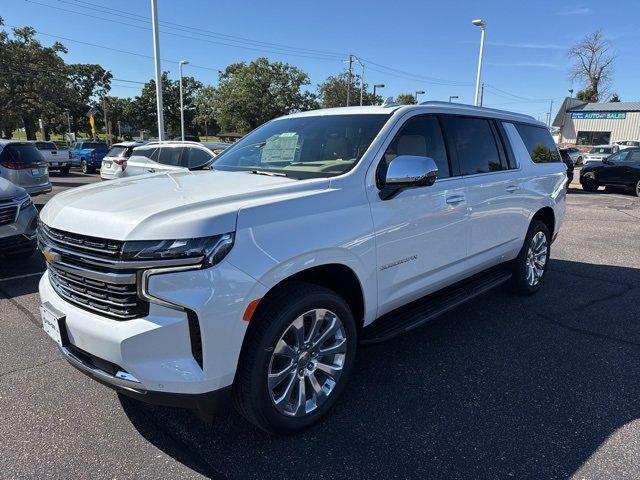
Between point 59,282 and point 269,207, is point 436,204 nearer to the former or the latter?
point 269,207

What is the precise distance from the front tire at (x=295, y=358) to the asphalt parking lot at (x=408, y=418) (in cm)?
19

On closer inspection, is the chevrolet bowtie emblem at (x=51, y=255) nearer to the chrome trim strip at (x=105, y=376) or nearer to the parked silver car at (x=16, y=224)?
the chrome trim strip at (x=105, y=376)

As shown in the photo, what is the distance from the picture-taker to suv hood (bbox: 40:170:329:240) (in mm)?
2225

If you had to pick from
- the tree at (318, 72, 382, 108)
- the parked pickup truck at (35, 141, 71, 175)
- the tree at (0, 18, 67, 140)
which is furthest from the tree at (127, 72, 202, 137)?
the parked pickup truck at (35, 141, 71, 175)

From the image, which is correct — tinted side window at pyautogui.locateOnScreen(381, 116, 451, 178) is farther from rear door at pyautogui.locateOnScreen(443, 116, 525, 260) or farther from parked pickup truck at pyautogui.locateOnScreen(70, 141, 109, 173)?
parked pickup truck at pyautogui.locateOnScreen(70, 141, 109, 173)

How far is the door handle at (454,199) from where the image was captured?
365 centimetres

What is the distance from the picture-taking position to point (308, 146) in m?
3.60

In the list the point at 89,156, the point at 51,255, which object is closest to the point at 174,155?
the point at 51,255

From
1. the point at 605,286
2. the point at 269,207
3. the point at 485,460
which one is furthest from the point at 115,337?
the point at 605,286

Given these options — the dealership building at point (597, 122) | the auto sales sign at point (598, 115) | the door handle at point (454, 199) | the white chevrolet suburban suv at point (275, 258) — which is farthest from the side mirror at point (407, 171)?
the auto sales sign at point (598, 115)

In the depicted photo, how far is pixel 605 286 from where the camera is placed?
229 inches

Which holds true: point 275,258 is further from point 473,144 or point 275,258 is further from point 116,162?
point 116,162

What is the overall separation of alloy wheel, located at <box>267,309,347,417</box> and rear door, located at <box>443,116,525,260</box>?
175 cm

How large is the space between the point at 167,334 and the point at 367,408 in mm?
1524
